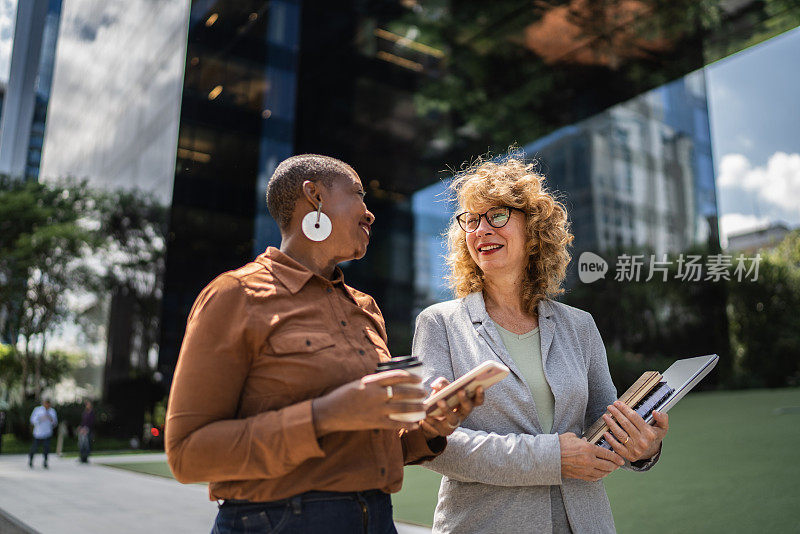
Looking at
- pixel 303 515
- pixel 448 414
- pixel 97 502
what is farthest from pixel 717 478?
pixel 97 502

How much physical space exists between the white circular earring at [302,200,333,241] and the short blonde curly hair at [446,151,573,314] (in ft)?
2.59

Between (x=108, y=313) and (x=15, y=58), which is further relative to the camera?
(x=108, y=313)

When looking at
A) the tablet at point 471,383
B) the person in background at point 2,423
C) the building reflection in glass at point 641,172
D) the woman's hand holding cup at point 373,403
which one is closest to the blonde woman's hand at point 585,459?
the tablet at point 471,383

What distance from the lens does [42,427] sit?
11078mm

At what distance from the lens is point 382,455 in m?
1.42

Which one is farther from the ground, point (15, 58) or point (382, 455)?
point (15, 58)

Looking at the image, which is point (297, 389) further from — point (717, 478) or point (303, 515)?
point (717, 478)

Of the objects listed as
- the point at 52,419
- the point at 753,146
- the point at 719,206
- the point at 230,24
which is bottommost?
the point at 52,419

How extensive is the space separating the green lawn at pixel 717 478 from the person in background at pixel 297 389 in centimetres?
363

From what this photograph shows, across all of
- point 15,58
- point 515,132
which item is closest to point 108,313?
point 15,58

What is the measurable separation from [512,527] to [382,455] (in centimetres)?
61

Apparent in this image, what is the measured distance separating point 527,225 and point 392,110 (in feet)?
38.3

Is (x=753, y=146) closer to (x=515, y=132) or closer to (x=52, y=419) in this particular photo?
(x=515, y=132)

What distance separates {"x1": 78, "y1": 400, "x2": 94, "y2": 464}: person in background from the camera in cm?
1341
